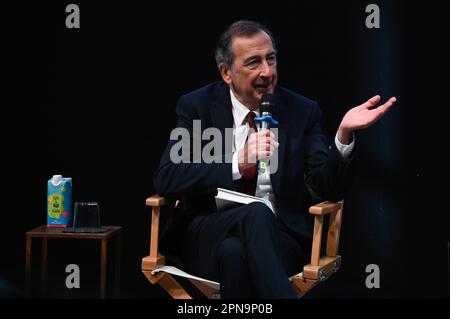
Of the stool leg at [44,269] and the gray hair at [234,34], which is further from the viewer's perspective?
the stool leg at [44,269]

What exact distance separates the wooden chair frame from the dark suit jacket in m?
0.10

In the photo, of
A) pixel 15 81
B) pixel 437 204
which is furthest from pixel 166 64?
pixel 437 204

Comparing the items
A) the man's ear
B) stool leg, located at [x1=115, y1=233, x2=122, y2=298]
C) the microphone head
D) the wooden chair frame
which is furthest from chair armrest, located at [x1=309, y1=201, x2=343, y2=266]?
stool leg, located at [x1=115, y1=233, x2=122, y2=298]

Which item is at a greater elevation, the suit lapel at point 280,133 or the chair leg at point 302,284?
the suit lapel at point 280,133

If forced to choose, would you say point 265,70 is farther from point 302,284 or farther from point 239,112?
point 302,284

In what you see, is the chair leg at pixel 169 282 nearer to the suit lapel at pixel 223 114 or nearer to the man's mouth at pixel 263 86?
the suit lapel at pixel 223 114

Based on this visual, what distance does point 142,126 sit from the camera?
4.21 meters

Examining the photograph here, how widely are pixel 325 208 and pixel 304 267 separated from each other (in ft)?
0.86

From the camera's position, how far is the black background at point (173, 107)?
13.0 feet

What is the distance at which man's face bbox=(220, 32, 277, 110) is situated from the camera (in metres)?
3.31

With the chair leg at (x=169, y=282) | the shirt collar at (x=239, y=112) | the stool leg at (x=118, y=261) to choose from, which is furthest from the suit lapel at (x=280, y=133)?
the stool leg at (x=118, y=261)

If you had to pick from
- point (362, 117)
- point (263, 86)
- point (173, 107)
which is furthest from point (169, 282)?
point (173, 107)

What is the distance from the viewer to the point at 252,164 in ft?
10.3

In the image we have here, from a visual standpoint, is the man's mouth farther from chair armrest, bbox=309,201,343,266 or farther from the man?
chair armrest, bbox=309,201,343,266
